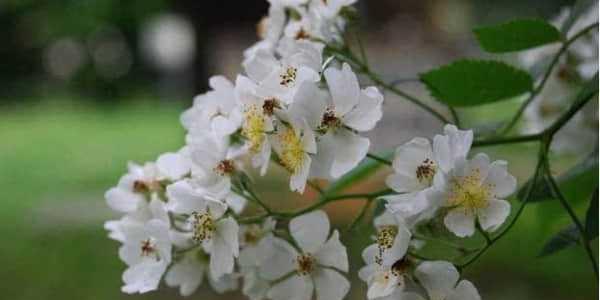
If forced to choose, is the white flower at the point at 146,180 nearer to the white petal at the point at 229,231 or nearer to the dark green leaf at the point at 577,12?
the white petal at the point at 229,231

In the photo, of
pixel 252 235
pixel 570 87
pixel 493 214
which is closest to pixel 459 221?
pixel 493 214

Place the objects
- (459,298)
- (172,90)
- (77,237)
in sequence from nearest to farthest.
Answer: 1. (459,298)
2. (77,237)
3. (172,90)

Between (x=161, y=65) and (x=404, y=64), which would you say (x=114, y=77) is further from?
(x=404, y=64)

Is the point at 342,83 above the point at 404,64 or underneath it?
above

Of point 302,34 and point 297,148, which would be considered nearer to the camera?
point 297,148

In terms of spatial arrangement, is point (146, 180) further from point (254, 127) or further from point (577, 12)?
point (577, 12)

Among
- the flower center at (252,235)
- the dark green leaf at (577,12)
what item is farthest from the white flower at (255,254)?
the dark green leaf at (577,12)

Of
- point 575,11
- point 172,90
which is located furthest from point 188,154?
point 172,90
